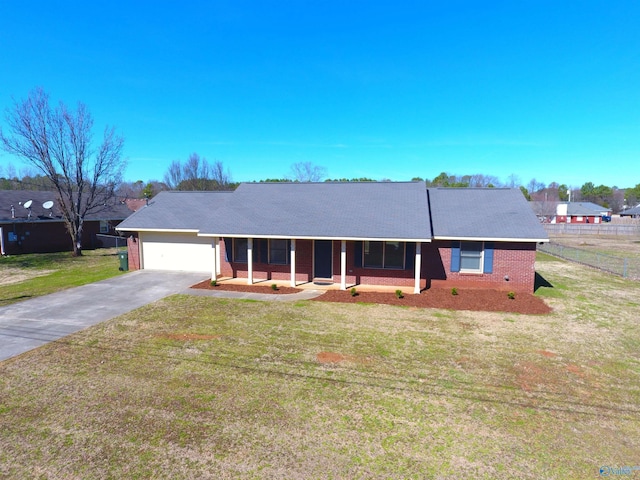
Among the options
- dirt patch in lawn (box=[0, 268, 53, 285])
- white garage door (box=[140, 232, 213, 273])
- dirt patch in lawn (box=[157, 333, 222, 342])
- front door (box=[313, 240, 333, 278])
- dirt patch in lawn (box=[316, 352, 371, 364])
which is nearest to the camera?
dirt patch in lawn (box=[316, 352, 371, 364])

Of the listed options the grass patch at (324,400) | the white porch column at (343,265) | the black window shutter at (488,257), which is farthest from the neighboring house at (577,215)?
the grass patch at (324,400)

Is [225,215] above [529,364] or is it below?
above

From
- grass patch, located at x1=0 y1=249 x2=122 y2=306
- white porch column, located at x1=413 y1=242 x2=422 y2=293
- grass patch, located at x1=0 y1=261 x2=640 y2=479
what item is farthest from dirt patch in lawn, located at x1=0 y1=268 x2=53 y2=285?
white porch column, located at x1=413 y1=242 x2=422 y2=293

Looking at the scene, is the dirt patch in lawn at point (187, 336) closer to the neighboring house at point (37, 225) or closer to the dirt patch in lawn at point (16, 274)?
the dirt patch in lawn at point (16, 274)

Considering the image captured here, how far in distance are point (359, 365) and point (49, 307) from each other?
11257mm

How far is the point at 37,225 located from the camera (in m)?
26.3

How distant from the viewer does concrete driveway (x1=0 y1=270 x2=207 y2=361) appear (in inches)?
379

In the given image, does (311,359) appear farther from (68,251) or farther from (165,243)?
(68,251)

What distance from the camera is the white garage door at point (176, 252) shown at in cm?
1825

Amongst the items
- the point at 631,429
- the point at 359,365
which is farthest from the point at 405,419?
the point at 631,429

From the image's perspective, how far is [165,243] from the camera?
61.3 ft

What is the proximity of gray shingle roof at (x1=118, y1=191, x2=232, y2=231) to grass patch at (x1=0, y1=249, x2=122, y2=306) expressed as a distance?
2953 millimetres

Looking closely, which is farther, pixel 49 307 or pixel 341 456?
pixel 49 307

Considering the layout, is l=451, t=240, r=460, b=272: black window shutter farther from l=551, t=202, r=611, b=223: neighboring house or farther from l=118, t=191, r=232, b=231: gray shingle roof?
l=551, t=202, r=611, b=223: neighboring house
